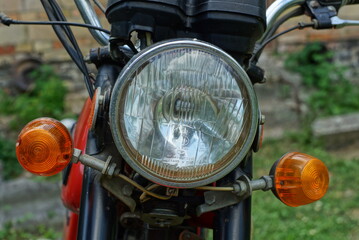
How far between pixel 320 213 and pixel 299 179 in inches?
92.2

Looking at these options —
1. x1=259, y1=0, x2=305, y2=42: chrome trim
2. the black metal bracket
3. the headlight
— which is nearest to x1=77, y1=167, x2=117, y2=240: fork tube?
the headlight

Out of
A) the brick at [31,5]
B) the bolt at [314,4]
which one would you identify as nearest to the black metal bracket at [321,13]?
the bolt at [314,4]

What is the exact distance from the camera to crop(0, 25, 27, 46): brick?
5.01 m

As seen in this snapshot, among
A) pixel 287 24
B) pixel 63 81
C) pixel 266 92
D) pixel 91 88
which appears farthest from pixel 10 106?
pixel 91 88

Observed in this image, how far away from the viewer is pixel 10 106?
479 cm

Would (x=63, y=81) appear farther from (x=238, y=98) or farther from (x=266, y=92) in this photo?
(x=238, y=98)

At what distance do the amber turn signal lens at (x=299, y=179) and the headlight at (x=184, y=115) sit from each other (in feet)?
0.59

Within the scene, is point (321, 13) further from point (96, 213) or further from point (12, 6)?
point (12, 6)

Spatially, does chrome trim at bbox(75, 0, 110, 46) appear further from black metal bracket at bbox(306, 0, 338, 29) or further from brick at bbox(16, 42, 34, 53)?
brick at bbox(16, 42, 34, 53)

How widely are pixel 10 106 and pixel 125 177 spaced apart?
3.88 meters

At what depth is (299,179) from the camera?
3.98ft

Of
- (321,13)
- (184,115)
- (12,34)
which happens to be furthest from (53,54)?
(184,115)

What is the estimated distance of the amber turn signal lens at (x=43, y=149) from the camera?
3.81 ft

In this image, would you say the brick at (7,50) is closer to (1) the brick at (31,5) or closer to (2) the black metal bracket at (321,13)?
(1) the brick at (31,5)
